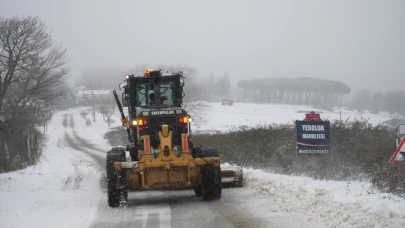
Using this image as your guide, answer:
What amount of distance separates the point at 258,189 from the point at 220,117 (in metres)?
59.3

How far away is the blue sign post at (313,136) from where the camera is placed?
1430cm

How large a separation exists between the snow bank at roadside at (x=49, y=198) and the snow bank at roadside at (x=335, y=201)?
4183 mm

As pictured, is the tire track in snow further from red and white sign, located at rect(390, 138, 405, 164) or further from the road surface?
red and white sign, located at rect(390, 138, 405, 164)

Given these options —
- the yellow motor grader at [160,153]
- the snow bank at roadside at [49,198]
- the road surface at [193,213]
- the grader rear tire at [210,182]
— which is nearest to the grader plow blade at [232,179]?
the yellow motor grader at [160,153]

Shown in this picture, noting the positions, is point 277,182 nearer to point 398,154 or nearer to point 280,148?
point 398,154

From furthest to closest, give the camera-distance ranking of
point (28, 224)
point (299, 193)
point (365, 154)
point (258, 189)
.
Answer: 1. point (365, 154)
2. point (258, 189)
3. point (299, 193)
4. point (28, 224)

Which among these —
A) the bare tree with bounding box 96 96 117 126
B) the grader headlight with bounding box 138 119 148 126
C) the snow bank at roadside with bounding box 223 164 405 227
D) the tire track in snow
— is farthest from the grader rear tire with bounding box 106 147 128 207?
the bare tree with bounding box 96 96 117 126

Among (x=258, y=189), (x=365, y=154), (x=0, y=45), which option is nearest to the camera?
(x=258, y=189)

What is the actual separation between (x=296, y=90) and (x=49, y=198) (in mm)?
66222

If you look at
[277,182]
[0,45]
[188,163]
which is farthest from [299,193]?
[0,45]

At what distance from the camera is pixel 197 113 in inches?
2601

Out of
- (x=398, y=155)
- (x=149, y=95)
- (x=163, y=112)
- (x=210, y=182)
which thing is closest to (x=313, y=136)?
(x=210, y=182)

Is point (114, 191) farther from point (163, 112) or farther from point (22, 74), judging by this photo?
point (22, 74)

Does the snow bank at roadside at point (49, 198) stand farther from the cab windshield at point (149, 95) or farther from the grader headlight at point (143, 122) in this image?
the cab windshield at point (149, 95)
